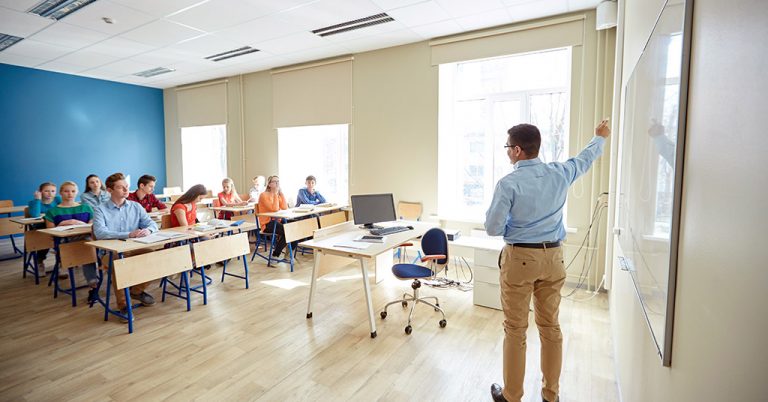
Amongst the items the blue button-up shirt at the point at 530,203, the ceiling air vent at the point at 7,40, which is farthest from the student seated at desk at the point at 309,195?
the blue button-up shirt at the point at 530,203

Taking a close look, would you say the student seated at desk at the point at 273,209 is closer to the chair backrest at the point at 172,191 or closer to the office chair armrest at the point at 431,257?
the office chair armrest at the point at 431,257

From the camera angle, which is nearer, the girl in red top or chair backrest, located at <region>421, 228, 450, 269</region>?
chair backrest, located at <region>421, 228, 450, 269</region>

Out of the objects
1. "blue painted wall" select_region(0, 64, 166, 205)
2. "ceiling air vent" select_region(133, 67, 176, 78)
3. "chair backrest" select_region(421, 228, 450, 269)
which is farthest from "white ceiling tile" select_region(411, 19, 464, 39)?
"blue painted wall" select_region(0, 64, 166, 205)

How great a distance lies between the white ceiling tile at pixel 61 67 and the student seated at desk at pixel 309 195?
4620 mm

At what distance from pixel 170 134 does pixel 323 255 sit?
7171 millimetres

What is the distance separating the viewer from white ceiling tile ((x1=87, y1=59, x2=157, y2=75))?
6.68 meters

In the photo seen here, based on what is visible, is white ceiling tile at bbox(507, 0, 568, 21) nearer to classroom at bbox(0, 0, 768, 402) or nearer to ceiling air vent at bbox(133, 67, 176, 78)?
classroom at bbox(0, 0, 768, 402)

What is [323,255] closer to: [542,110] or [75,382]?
[75,382]

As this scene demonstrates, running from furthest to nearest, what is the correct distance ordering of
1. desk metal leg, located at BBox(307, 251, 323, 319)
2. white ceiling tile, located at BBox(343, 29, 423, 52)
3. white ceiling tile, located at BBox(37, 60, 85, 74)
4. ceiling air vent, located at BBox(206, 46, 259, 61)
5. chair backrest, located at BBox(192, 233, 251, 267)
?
white ceiling tile, located at BBox(37, 60, 85, 74) → ceiling air vent, located at BBox(206, 46, 259, 61) → white ceiling tile, located at BBox(343, 29, 423, 52) → chair backrest, located at BBox(192, 233, 251, 267) → desk metal leg, located at BBox(307, 251, 323, 319)

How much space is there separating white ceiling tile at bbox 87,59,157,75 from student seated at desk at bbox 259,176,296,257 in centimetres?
327

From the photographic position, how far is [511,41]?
193 inches

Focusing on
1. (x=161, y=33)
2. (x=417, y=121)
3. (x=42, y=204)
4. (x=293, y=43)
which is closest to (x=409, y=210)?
(x=417, y=121)

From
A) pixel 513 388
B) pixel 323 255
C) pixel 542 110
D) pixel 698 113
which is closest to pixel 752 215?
pixel 698 113

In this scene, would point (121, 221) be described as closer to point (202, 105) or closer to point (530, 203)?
point (530, 203)
